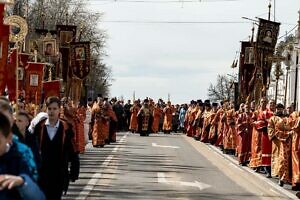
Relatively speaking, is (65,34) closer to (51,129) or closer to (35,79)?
(35,79)

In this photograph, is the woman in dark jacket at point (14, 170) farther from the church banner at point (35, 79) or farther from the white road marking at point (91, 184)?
the church banner at point (35, 79)

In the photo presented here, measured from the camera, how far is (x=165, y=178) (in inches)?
727

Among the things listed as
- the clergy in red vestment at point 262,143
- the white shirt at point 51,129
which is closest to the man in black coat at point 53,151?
the white shirt at point 51,129

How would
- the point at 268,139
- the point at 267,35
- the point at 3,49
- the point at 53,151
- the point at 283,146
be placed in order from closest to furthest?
the point at 53,151, the point at 3,49, the point at 283,146, the point at 268,139, the point at 267,35

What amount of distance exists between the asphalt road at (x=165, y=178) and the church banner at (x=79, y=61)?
3.96m

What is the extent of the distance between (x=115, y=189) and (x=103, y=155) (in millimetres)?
10154

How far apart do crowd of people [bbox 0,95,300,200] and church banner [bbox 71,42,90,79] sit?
1403 mm

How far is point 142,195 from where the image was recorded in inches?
589

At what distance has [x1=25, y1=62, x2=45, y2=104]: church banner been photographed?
2152 centimetres

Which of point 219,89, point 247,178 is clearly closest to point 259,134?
point 247,178

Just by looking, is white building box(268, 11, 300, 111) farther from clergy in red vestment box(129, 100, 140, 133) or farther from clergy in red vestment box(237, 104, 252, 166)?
clergy in red vestment box(129, 100, 140, 133)

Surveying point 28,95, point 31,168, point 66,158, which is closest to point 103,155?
point 28,95

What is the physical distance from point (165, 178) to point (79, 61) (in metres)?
13.0

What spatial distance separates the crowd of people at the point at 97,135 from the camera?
5012 millimetres
